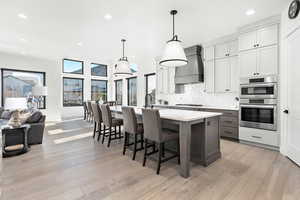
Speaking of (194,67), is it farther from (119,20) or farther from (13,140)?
(13,140)

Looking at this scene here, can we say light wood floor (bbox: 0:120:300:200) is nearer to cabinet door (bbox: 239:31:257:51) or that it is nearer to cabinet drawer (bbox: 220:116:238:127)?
cabinet drawer (bbox: 220:116:238:127)

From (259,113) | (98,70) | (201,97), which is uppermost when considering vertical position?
(98,70)

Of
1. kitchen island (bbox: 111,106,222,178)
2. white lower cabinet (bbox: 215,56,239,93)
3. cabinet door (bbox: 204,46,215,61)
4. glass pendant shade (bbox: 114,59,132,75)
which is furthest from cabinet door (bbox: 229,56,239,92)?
glass pendant shade (bbox: 114,59,132,75)

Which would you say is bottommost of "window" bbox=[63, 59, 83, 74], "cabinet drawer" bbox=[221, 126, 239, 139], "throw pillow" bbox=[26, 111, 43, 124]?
"cabinet drawer" bbox=[221, 126, 239, 139]

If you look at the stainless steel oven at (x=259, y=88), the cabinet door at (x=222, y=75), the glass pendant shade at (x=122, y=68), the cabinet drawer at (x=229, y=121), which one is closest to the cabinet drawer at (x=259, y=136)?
the cabinet drawer at (x=229, y=121)

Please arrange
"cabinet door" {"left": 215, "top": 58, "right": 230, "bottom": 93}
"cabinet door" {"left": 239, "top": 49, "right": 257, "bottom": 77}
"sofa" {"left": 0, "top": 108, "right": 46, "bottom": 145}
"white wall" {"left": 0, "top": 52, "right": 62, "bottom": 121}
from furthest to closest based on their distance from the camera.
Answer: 1. "white wall" {"left": 0, "top": 52, "right": 62, "bottom": 121}
2. "cabinet door" {"left": 215, "top": 58, "right": 230, "bottom": 93}
3. "sofa" {"left": 0, "top": 108, "right": 46, "bottom": 145}
4. "cabinet door" {"left": 239, "top": 49, "right": 257, "bottom": 77}

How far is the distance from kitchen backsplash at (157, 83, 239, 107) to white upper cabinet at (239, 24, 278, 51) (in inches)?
53.1

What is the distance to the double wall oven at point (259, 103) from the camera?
329cm

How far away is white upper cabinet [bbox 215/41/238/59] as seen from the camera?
13.8 feet

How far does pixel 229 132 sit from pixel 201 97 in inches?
61.9

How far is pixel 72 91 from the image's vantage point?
8242 millimetres

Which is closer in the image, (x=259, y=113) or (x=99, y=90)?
(x=259, y=113)

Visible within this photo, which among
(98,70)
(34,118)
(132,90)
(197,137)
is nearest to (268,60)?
(197,137)

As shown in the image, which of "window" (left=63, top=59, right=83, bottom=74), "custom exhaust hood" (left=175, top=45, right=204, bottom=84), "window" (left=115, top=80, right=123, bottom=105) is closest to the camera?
"custom exhaust hood" (left=175, top=45, right=204, bottom=84)
